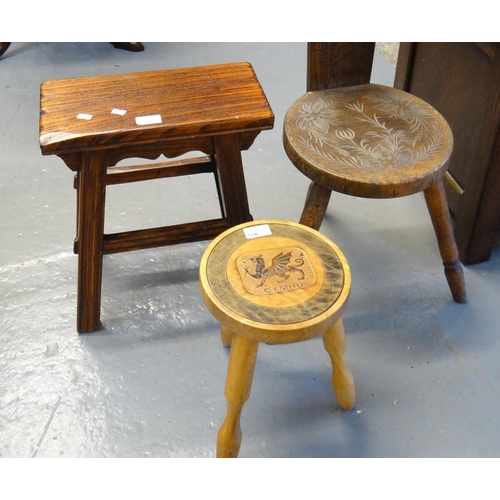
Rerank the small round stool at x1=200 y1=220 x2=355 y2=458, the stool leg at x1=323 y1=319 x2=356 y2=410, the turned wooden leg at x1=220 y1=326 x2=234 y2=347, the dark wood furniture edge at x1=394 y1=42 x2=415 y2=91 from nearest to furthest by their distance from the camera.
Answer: the small round stool at x1=200 y1=220 x2=355 y2=458
the stool leg at x1=323 y1=319 x2=356 y2=410
the turned wooden leg at x1=220 y1=326 x2=234 y2=347
the dark wood furniture edge at x1=394 y1=42 x2=415 y2=91

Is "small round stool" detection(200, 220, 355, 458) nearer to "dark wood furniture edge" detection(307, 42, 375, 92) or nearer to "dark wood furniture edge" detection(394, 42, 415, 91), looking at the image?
"dark wood furniture edge" detection(307, 42, 375, 92)

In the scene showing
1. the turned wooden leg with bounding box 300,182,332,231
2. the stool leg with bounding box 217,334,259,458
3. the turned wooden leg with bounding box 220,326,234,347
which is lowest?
the turned wooden leg with bounding box 220,326,234,347

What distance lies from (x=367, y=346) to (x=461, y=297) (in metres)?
0.34

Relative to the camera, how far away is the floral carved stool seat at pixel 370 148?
141cm

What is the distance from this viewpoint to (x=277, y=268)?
127 centimetres

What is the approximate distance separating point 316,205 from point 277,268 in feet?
1.04

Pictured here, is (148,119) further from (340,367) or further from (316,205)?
(340,367)

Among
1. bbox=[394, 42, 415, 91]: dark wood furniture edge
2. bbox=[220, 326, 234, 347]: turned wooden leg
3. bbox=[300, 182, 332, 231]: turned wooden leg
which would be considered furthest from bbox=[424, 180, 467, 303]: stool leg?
bbox=[394, 42, 415, 91]: dark wood furniture edge

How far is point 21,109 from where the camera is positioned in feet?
8.44

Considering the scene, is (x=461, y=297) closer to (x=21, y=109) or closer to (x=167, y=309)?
(x=167, y=309)

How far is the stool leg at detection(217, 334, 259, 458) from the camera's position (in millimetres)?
1234

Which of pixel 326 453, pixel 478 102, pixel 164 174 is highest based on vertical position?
pixel 478 102

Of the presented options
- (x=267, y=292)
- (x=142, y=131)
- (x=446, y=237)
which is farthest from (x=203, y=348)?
(x=446, y=237)

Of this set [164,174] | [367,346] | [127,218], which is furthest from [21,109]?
[367,346]
